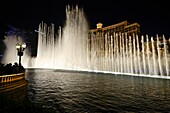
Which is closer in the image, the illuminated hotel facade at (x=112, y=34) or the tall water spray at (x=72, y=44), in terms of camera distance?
the tall water spray at (x=72, y=44)

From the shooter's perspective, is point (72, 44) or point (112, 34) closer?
point (72, 44)

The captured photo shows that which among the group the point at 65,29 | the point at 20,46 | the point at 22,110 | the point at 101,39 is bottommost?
the point at 22,110

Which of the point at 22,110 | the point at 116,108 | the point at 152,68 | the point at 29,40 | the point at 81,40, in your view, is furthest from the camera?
the point at 29,40

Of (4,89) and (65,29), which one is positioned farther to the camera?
(65,29)

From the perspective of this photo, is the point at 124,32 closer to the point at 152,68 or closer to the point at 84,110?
the point at 152,68

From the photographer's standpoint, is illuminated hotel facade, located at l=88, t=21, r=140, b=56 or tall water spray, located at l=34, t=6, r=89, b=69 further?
illuminated hotel facade, located at l=88, t=21, r=140, b=56

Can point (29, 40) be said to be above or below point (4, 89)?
above

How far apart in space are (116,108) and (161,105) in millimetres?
2751

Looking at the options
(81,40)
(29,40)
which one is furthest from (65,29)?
(29,40)

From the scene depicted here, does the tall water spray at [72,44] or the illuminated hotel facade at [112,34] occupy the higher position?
the illuminated hotel facade at [112,34]

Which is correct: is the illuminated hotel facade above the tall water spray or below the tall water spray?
above

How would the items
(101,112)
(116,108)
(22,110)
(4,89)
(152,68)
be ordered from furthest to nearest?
(152,68) < (4,89) < (116,108) < (101,112) < (22,110)

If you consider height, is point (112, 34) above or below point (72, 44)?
above

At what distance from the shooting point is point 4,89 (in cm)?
739
